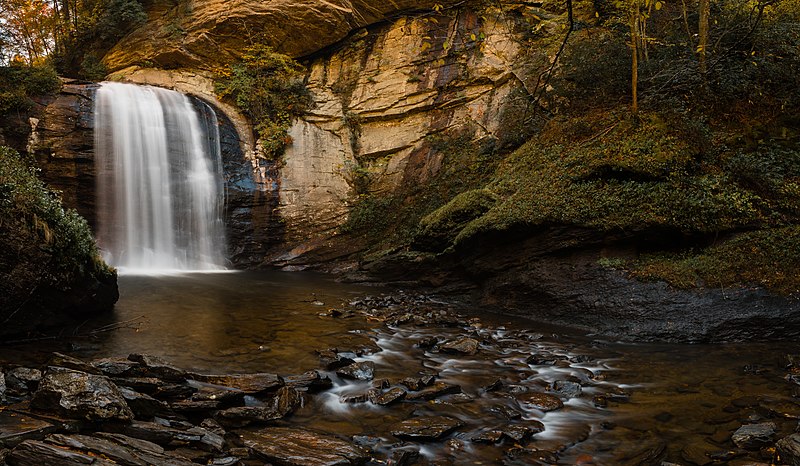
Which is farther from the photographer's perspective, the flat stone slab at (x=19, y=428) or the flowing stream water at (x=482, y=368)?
the flowing stream water at (x=482, y=368)

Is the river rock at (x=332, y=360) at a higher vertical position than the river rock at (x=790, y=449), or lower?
lower

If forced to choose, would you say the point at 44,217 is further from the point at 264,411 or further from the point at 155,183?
the point at 155,183

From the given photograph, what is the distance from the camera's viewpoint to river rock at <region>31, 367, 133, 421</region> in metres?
3.12

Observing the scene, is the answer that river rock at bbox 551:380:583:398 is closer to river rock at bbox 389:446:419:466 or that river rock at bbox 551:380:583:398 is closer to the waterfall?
river rock at bbox 389:446:419:466

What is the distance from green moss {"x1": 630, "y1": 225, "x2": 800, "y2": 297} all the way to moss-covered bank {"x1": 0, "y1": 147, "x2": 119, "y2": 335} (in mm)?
8517

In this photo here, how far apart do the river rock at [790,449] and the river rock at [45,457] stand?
4195mm

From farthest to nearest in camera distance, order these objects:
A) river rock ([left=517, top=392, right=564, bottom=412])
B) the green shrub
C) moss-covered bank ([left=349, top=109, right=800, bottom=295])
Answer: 1. the green shrub
2. moss-covered bank ([left=349, top=109, right=800, bottom=295])
3. river rock ([left=517, top=392, right=564, bottom=412])

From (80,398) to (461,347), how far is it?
4249 mm

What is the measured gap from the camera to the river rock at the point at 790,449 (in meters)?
2.88

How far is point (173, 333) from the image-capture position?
630 cm

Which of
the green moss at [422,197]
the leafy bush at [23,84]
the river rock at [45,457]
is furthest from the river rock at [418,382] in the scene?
the leafy bush at [23,84]

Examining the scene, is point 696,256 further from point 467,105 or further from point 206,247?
point 206,247

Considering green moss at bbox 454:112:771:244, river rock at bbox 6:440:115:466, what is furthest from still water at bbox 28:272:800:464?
green moss at bbox 454:112:771:244

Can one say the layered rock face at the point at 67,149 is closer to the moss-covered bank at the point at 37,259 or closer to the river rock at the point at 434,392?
the moss-covered bank at the point at 37,259
